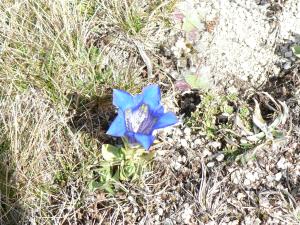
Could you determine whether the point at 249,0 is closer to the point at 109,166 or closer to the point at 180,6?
the point at 180,6

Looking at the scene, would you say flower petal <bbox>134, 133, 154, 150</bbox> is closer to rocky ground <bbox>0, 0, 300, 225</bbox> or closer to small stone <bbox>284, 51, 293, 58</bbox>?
rocky ground <bbox>0, 0, 300, 225</bbox>

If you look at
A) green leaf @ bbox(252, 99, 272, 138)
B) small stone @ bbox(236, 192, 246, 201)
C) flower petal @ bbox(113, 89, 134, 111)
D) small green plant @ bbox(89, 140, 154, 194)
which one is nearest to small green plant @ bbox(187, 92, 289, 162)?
green leaf @ bbox(252, 99, 272, 138)

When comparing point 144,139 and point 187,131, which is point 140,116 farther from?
→ point 187,131

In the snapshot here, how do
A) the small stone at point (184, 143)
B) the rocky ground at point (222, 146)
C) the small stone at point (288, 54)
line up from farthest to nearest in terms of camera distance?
the small stone at point (288, 54)
the small stone at point (184, 143)
the rocky ground at point (222, 146)

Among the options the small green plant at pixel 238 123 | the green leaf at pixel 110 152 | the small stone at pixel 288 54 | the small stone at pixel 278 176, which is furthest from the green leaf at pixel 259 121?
the green leaf at pixel 110 152

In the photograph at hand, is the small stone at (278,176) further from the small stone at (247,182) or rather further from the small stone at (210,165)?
the small stone at (210,165)

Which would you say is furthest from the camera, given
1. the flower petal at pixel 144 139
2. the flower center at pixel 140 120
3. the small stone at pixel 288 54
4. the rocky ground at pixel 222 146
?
the small stone at pixel 288 54

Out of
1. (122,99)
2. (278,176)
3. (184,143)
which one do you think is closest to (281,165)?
(278,176)
